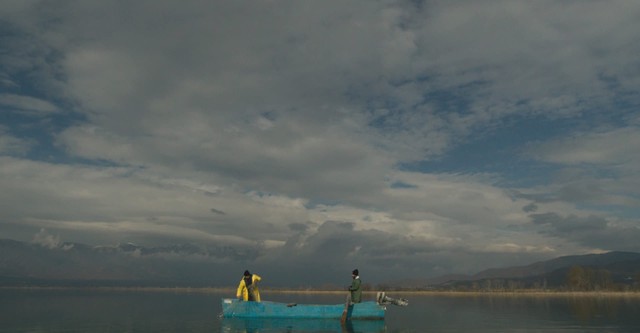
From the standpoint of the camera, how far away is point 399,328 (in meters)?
36.0

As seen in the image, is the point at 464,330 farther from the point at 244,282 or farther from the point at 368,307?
the point at 244,282

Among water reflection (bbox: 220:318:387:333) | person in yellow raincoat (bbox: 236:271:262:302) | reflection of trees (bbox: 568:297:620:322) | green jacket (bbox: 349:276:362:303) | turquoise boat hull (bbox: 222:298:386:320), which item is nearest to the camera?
water reflection (bbox: 220:318:387:333)

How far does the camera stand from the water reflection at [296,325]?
113 ft

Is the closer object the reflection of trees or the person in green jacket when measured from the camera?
the person in green jacket

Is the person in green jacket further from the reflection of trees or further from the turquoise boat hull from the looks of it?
the reflection of trees

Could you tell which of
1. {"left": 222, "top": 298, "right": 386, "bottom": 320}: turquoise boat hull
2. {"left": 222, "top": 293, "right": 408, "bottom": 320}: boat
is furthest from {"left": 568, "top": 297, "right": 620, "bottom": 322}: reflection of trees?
{"left": 222, "top": 298, "right": 386, "bottom": 320}: turquoise boat hull

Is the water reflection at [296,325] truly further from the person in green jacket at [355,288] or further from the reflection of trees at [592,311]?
the reflection of trees at [592,311]

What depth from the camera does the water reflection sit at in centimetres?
3459

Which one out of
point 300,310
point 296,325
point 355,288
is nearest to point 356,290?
point 355,288

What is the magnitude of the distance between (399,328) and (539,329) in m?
10.5

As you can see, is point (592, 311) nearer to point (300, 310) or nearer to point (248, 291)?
point (300, 310)

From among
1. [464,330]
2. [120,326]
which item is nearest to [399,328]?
[464,330]

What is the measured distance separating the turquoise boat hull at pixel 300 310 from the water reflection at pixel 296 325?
1.40 ft

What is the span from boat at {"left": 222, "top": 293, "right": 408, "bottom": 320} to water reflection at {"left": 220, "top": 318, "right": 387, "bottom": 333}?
1.42 feet
